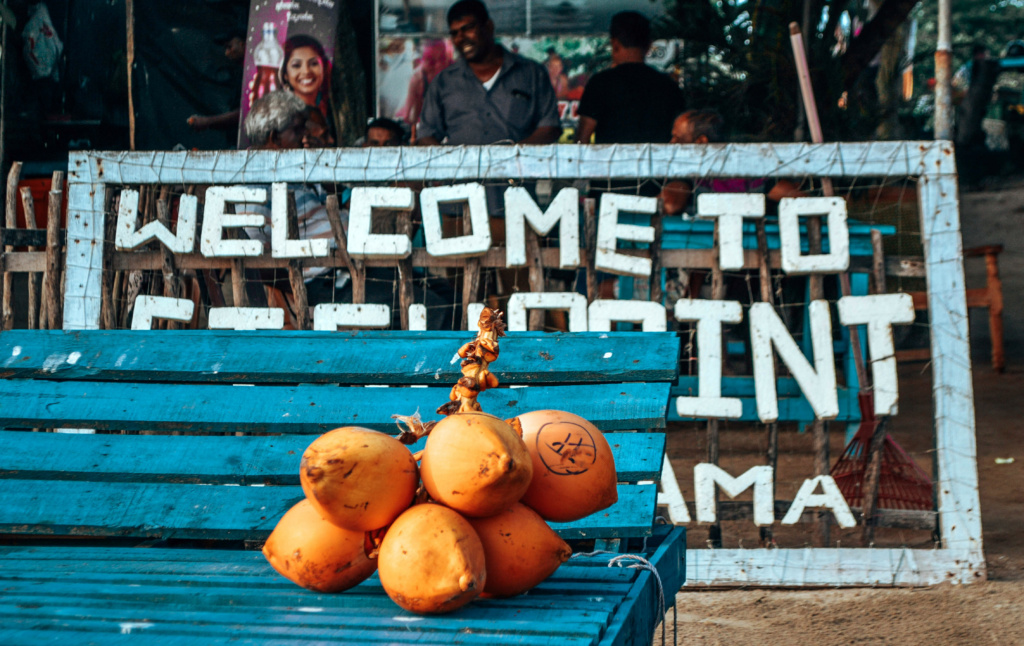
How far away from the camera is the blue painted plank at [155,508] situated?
235 centimetres

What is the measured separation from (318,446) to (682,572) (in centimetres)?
114

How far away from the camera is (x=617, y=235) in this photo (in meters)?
3.63

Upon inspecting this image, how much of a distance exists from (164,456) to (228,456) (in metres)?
0.19

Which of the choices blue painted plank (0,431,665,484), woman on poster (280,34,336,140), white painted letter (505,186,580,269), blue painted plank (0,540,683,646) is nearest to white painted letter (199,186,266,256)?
white painted letter (505,186,580,269)

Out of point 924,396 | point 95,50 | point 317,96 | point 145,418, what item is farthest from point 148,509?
point 924,396

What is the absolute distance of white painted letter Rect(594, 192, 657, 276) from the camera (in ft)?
11.9

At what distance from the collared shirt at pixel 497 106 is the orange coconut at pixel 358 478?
3807 millimetres

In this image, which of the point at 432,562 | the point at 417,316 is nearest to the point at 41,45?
the point at 417,316

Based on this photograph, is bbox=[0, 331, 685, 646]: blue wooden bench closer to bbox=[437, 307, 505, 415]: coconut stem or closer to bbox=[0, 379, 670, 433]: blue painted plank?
bbox=[0, 379, 670, 433]: blue painted plank

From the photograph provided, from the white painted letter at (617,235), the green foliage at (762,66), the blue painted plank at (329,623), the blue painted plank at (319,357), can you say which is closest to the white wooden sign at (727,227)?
the white painted letter at (617,235)

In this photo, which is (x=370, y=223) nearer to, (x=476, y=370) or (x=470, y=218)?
(x=470, y=218)

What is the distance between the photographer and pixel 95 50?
6.82 metres

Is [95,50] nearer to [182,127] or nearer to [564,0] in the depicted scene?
[182,127]

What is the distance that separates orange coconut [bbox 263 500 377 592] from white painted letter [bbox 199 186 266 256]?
2329mm
